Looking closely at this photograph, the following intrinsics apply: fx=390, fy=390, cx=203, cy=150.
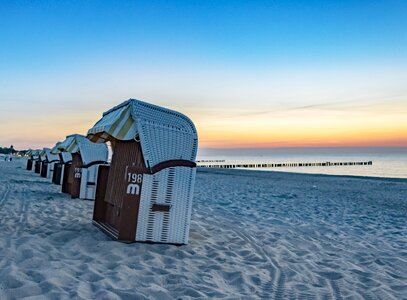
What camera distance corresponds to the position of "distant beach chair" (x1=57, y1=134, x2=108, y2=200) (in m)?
11.0

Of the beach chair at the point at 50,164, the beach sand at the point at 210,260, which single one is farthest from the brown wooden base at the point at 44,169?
the beach sand at the point at 210,260

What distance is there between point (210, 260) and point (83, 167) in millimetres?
7034

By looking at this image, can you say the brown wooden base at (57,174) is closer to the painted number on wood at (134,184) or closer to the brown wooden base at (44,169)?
the brown wooden base at (44,169)

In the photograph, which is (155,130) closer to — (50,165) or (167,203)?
(167,203)

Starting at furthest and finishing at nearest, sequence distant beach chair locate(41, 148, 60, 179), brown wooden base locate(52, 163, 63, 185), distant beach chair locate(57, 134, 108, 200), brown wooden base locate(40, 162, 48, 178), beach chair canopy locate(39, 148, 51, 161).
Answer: beach chair canopy locate(39, 148, 51, 161), brown wooden base locate(40, 162, 48, 178), distant beach chair locate(41, 148, 60, 179), brown wooden base locate(52, 163, 63, 185), distant beach chair locate(57, 134, 108, 200)

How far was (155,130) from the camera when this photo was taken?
5.91 m

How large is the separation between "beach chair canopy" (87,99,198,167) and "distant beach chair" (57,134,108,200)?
516cm

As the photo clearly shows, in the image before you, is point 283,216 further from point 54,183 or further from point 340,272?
point 54,183

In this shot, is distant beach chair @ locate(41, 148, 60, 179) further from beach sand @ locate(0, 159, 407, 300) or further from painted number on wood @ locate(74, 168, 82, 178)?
beach sand @ locate(0, 159, 407, 300)

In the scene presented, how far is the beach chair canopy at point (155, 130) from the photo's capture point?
229 inches

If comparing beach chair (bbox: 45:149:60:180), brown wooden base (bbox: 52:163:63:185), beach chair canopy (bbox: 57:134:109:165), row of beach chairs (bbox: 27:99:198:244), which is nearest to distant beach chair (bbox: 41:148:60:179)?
beach chair (bbox: 45:149:60:180)

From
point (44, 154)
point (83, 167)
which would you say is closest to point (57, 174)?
point (83, 167)

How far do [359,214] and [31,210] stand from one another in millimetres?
8088

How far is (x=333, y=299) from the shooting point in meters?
3.93
